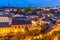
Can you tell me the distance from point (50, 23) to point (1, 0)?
2.73ft

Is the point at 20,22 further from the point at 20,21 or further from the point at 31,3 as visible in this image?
the point at 31,3

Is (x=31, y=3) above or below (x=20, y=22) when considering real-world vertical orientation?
above

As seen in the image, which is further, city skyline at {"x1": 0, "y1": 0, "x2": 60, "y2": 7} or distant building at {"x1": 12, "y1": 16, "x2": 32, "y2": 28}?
city skyline at {"x1": 0, "y1": 0, "x2": 60, "y2": 7}

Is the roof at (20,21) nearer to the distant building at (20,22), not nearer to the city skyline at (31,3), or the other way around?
the distant building at (20,22)

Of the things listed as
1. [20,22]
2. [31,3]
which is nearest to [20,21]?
[20,22]

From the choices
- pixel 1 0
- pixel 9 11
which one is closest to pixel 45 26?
pixel 9 11

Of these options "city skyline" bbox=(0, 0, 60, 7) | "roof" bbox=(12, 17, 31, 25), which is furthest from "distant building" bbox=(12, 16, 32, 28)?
"city skyline" bbox=(0, 0, 60, 7)

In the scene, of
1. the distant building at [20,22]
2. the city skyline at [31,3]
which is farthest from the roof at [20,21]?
the city skyline at [31,3]

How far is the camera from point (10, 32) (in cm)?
222

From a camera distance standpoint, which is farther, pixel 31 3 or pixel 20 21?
pixel 31 3

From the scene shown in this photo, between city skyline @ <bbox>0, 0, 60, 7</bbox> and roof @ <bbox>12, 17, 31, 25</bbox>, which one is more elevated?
city skyline @ <bbox>0, 0, 60, 7</bbox>

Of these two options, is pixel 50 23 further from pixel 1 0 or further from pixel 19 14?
pixel 1 0

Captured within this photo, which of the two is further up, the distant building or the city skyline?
the city skyline

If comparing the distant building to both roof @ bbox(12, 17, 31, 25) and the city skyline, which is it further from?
the city skyline
